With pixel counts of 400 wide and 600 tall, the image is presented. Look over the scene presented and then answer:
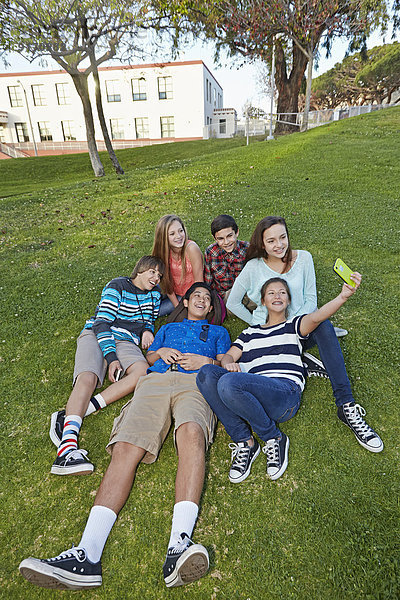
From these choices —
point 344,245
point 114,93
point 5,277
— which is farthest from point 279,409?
point 114,93

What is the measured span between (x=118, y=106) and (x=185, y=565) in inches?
1761

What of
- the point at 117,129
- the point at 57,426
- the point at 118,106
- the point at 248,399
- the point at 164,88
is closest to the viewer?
the point at 248,399

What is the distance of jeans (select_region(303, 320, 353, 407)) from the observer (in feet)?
10.3

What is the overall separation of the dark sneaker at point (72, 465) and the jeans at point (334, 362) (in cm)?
215

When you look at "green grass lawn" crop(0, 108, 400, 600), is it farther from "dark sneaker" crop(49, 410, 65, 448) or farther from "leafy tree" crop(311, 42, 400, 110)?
"leafy tree" crop(311, 42, 400, 110)

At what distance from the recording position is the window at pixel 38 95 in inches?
1582

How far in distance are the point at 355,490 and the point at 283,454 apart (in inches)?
21.7

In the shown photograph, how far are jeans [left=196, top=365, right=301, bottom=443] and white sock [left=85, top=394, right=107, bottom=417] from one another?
107 centimetres

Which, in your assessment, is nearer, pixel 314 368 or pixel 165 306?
pixel 314 368

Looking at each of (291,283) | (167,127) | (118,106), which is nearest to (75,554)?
(291,283)

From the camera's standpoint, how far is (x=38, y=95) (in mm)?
40438

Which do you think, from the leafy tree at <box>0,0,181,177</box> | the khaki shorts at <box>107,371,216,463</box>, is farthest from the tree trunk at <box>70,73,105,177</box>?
the khaki shorts at <box>107,371,216,463</box>

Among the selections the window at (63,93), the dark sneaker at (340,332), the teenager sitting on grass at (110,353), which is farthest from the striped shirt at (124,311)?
the window at (63,93)

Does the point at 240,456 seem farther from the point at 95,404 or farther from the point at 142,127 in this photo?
the point at 142,127
